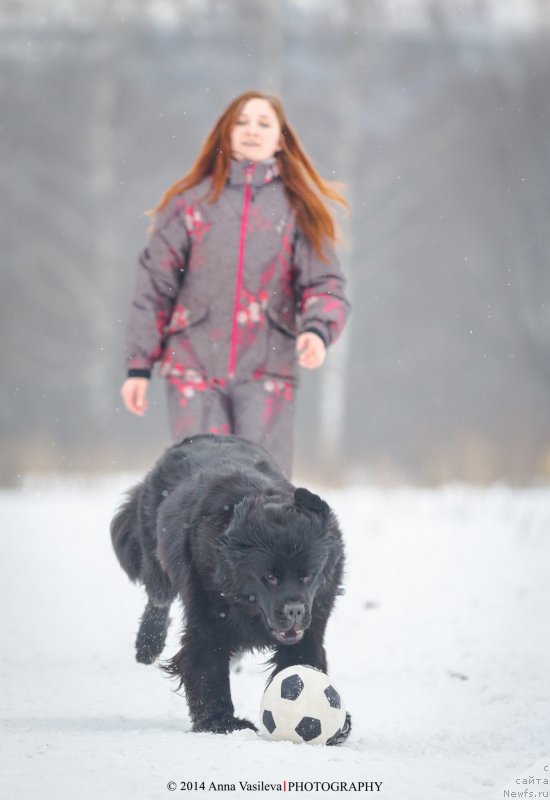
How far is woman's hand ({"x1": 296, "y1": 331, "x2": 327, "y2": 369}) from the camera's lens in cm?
458

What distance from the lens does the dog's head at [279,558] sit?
3.31 metres

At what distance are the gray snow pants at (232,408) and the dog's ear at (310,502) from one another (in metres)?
1.37

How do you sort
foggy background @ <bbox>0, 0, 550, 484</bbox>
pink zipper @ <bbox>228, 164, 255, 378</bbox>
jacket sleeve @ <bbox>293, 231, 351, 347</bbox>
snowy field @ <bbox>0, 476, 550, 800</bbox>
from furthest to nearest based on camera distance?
foggy background @ <bbox>0, 0, 550, 484</bbox> < pink zipper @ <bbox>228, 164, 255, 378</bbox> < jacket sleeve @ <bbox>293, 231, 351, 347</bbox> < snowy field @ <bbox>0, 476, 550, 800</bbox>

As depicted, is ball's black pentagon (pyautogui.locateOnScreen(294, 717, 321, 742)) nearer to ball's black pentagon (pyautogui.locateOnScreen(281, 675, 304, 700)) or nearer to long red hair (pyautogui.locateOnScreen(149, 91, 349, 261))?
ball's black pentagon (pyautogui.locateOnScreen(281, 675, 304, 700))

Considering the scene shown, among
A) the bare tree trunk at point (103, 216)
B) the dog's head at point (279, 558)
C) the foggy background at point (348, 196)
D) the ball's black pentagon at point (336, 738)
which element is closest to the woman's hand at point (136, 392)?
the dog's head at point (279, 558)

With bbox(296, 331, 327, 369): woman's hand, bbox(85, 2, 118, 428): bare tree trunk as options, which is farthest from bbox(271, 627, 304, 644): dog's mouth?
bbox(85, 2, 118, 428): bare tree trunk

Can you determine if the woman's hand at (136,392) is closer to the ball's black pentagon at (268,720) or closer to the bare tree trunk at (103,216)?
the ball's black pentagon at (268,720)

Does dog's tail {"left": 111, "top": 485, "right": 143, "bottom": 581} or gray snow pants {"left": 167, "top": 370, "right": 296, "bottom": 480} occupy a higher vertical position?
gray snow pants {"left": 167, "top": 370, "right": 296, "bottom": 480}

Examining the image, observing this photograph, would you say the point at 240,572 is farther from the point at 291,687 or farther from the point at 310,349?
the point at 310,349

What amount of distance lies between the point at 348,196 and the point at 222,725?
13.2 meters

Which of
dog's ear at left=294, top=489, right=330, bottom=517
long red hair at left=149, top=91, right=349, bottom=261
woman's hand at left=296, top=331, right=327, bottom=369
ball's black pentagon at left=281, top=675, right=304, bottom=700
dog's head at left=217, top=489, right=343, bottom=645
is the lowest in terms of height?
ball's black pentagon at left=281, top=675, right=304, bottom=700

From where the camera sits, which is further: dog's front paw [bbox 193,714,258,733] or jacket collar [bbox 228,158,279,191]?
jacket collar [bbox 228,158,279,191]

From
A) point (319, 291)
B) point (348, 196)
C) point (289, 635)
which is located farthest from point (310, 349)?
point (348, 196)

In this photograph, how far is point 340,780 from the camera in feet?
8.89
